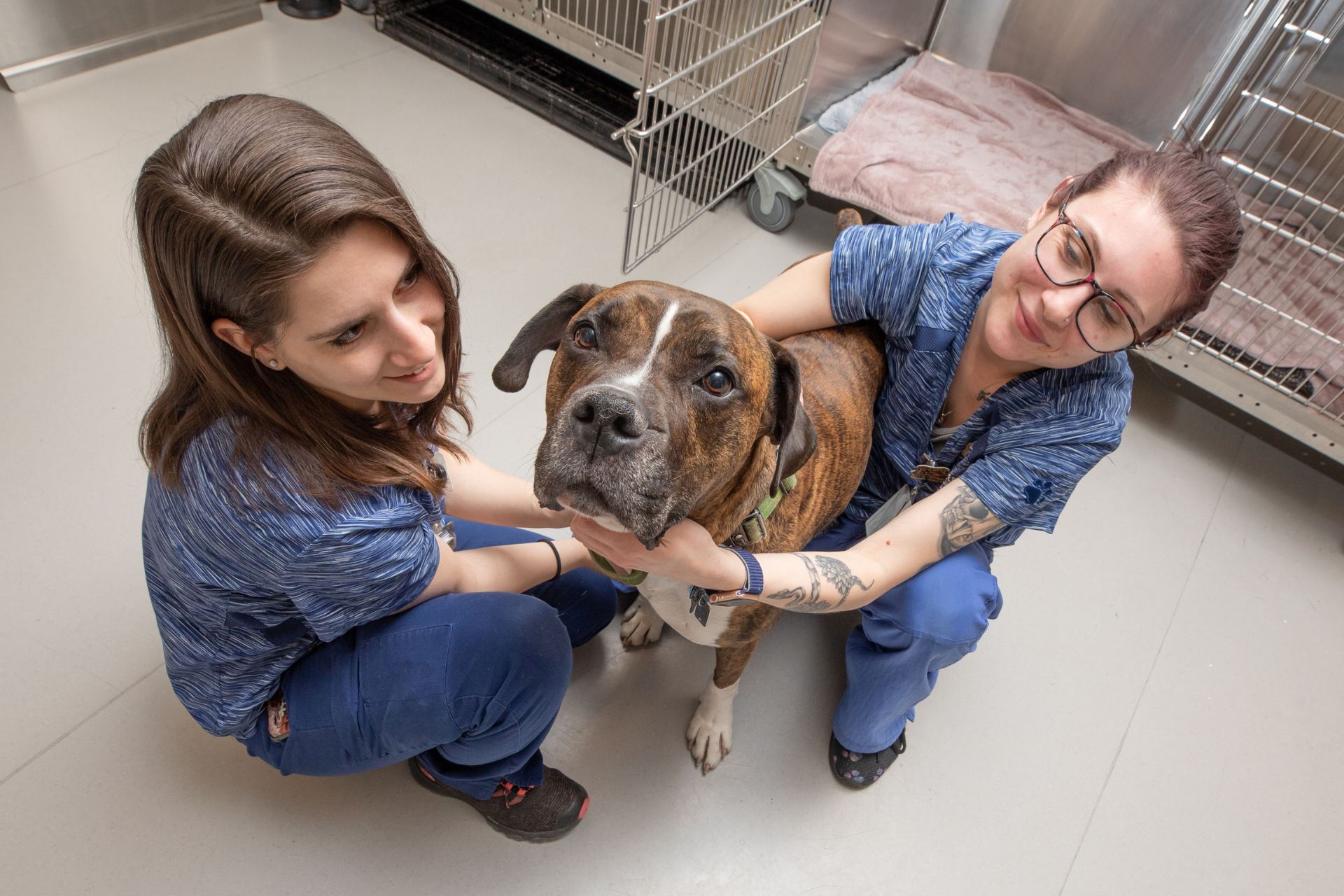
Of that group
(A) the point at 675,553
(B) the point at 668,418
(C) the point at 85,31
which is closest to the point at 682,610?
(A) the point at 675,553

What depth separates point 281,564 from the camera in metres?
1.33

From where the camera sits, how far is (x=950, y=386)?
6.22 ft

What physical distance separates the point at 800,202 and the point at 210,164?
8.94 ft

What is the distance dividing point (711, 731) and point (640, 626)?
33 cm

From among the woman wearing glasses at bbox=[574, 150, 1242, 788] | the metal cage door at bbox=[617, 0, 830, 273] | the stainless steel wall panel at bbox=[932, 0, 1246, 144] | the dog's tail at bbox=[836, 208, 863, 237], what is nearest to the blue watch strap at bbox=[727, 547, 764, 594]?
the woman wearing glasses at bbox=[574, 150, 1242, 788]

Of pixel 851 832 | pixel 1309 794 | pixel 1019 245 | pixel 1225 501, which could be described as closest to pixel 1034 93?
pixel 1225 501

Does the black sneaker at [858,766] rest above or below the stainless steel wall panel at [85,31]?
below

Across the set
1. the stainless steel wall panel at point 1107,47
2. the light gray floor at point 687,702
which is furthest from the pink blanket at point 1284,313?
the stainless steel wall panel at point 1107,47

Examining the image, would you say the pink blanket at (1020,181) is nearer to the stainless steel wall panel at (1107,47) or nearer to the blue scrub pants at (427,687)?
the stainless steel wall panel at (1107,47)

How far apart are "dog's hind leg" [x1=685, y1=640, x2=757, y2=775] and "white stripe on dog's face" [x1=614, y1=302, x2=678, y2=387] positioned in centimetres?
95

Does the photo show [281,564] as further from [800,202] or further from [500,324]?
[800,202]

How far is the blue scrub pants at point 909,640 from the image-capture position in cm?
183

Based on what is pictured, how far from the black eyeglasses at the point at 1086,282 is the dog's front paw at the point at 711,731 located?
1130 mm

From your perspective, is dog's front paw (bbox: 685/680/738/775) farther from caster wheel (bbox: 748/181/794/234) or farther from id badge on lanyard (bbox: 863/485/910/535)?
caster wheel (bbox: 748/181/794/234)
